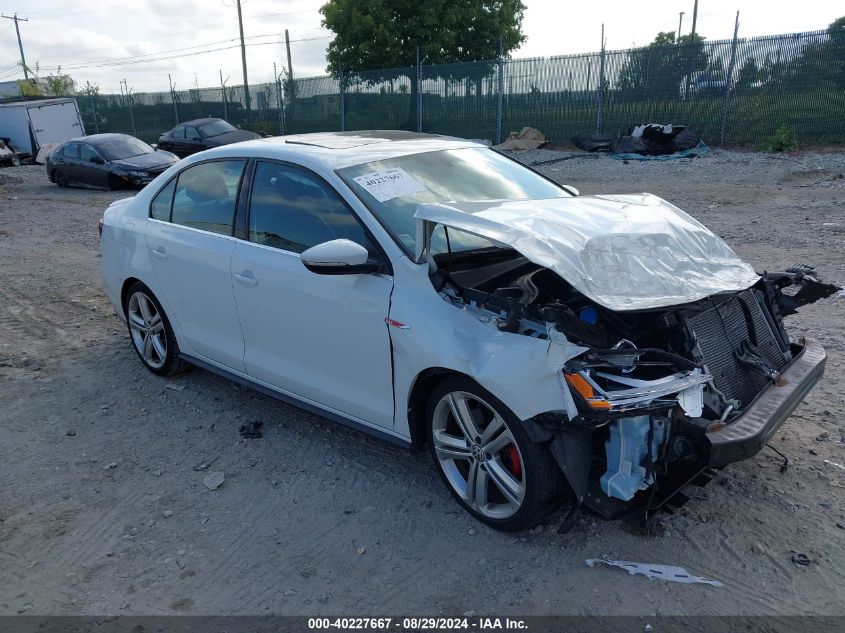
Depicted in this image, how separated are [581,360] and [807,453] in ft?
5.86

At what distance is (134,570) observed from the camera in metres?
3.23

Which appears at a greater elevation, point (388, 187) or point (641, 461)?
point (388, 187)

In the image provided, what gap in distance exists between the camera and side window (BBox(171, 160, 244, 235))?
443cm

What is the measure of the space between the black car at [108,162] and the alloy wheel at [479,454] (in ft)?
51.0

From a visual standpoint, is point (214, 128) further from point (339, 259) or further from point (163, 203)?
point (339, 259)

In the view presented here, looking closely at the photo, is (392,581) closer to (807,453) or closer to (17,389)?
(807,453)

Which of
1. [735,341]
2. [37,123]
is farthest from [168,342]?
[37,123]

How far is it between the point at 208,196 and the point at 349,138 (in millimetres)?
1007

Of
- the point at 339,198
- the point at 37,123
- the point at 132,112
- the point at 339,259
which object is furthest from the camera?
the point at 132,112

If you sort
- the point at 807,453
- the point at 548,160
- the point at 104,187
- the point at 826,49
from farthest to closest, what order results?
1. the point at 548,160
2. the point at 104,187
3. the point at 826,49
4. the point at 807,453

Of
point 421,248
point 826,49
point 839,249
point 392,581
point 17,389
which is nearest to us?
point 392,581

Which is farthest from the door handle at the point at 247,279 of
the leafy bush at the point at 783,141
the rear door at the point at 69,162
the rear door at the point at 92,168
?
the rear door at the point at 69,162

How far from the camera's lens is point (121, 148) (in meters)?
18.1

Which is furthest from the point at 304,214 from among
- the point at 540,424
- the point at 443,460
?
the point at 540,424
